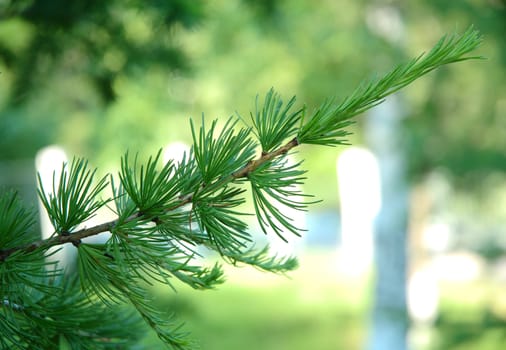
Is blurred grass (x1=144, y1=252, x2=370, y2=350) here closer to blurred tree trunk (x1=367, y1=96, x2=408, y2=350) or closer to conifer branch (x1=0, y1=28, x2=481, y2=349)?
blurred tree trunk (x1=367, y1=96, x2=408, y2=350)

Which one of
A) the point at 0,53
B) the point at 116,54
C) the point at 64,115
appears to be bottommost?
the point at 0,53

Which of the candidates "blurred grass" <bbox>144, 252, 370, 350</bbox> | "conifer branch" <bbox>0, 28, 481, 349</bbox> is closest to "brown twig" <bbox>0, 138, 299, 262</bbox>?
"conifer branch" <bbox>0, 28, 481, 349</bbox>

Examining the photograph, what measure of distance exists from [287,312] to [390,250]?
23.4 ft

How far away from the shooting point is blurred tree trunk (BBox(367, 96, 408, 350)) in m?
6.72

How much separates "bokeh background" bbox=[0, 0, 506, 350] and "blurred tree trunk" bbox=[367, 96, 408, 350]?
0.08 meters

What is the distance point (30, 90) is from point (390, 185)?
16.7ft

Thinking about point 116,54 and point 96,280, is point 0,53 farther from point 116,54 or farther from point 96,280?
point 96,280

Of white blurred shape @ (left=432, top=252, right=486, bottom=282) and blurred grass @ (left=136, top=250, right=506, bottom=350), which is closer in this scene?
blurred grass @ (left=136, top=250, right=506, bottom=350)

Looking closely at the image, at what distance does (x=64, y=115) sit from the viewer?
1016 cm

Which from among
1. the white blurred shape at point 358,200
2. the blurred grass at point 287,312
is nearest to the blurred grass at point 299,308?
the blurred grass at point 287,312

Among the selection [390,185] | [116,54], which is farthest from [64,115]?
[116,54]

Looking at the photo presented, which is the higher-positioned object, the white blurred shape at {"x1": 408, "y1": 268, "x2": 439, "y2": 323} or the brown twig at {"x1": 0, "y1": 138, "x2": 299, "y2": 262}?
the white blurred shape at {"x1": 408, "y1": 268, "x2": 439, "y2": 323}

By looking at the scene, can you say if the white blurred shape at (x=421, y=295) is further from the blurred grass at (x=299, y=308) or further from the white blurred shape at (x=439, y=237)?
the white blurred shape at (x=439, y=237)

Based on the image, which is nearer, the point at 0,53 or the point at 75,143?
the point at 0,53
